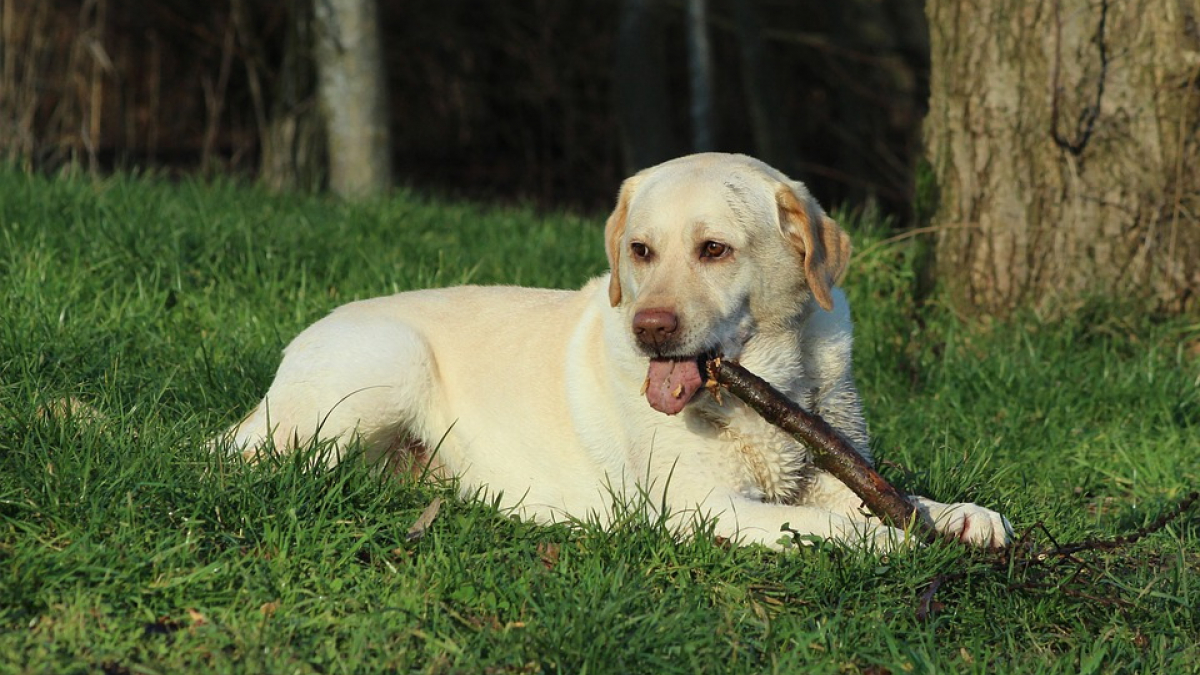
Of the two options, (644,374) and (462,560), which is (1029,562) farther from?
(462,560)

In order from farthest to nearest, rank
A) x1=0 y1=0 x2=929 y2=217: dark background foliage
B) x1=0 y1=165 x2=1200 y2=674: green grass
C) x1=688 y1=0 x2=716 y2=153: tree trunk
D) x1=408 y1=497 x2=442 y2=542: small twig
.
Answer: x1=0 y1=0 x2=929 y2=217: dark background foliage → x1=688 y1=0 x2=716 y2=153: tree trunk → x1=408 y1=497 x2=442 y2=542: small twig → x1=0 y1=165 x2=1200 y2=674: green grass

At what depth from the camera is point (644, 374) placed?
13.9 ft

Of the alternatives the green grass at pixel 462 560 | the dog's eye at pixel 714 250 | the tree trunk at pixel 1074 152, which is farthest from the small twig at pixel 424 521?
the tree trunk at pixel 1074 152

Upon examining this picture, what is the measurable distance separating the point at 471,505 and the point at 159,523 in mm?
933

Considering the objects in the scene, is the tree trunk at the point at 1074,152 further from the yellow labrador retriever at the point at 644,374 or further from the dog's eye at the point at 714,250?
the dog's eye at the point at 714,250

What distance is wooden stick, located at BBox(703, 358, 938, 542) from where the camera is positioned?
154 inches

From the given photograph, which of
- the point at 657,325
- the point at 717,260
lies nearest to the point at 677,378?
the point at 657,325

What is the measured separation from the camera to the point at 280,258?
21.5 feet

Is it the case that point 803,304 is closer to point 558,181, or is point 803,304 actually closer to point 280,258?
point 280,258

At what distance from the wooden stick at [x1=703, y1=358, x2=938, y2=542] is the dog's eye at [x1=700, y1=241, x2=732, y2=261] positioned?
317 millimetres

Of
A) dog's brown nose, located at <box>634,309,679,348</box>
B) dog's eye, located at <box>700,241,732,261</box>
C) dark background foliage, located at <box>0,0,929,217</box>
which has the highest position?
dog's eye, located at <box>700,241,732,261</box>

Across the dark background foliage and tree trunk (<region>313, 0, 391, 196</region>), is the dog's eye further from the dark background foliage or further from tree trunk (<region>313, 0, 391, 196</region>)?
the dark background foliage

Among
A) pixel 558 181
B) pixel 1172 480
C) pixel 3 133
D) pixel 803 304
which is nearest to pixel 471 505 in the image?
pixel 803 304

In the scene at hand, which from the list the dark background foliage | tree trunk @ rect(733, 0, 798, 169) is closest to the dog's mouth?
tree trunk @ rect(733, 0, 798, 169)
